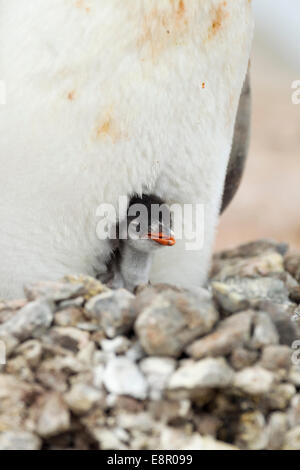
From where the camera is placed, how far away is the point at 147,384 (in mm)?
579

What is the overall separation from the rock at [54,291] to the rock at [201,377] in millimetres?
161

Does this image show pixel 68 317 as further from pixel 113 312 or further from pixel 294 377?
pixel 294 377

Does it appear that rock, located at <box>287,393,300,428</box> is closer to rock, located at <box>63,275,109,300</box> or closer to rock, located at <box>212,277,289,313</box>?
rock, located at <box>63,275,109,300</box>

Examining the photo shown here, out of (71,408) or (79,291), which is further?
(79,291)

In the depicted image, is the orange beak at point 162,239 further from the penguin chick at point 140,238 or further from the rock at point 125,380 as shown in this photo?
the rock at point 125,380

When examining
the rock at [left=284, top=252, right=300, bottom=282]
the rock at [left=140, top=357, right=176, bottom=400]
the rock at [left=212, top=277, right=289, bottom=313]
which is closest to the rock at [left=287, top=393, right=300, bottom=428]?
the rock at [left=140, top=357, right=176, bottom=400]

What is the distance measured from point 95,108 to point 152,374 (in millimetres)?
400

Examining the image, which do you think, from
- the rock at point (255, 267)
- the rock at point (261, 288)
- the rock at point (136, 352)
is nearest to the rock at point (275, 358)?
the rock at point (136, 352)

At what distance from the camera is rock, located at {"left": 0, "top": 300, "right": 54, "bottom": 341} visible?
24.7 inches

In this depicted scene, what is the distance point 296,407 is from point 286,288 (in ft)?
1.68

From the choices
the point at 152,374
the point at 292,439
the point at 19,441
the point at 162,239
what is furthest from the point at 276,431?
Result: the point at 162,239

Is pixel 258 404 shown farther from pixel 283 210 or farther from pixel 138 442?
pixel 283 210

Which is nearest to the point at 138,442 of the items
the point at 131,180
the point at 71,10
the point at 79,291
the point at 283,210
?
the point at 79,291

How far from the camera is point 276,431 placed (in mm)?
582
